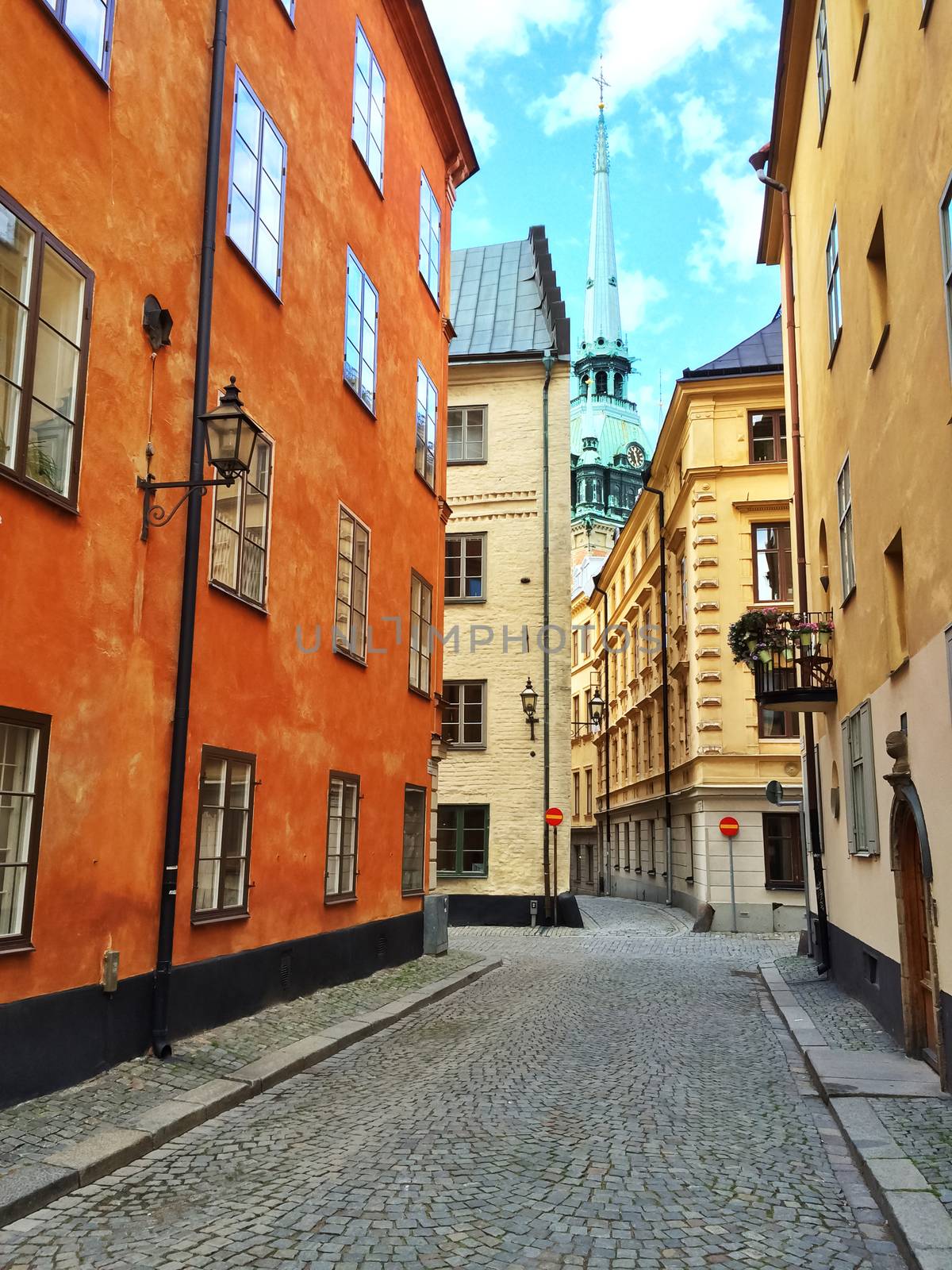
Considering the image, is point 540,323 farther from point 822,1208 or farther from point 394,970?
point 822,1208

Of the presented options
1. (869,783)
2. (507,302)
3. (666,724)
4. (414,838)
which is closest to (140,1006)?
(869,783)

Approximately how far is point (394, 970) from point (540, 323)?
19.2m

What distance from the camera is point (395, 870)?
15852 mm

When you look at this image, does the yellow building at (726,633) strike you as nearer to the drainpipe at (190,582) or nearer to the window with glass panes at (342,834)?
the window with glass panes at (342,834)

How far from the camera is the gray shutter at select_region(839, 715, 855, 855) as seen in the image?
12.6m

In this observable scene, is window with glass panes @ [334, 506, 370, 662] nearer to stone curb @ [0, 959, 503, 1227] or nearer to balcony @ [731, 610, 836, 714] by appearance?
stone curb @ [0, 959, 503, 1227]

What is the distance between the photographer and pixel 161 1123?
269 inches

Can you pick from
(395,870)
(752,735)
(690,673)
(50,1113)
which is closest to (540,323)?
(690,673)

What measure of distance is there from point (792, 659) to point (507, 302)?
19.0 meters

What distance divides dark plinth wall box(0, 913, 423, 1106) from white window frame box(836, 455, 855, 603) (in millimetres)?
7002

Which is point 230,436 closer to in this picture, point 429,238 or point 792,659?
point 792,659

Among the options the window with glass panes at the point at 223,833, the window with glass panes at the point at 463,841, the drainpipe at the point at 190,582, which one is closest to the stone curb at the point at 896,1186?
the drainpipe at the point at 190,582

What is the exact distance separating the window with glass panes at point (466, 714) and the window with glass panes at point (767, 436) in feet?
28.5

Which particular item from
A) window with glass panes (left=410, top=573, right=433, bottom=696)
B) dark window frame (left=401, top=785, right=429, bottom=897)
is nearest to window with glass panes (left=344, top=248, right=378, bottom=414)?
window with glass panes (left=410, top=573, right=433, bottom=696)
